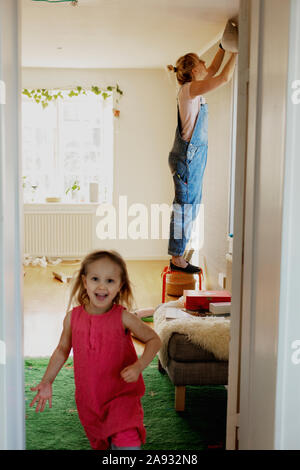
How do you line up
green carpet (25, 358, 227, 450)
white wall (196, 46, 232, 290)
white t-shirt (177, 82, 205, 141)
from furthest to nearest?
white wall (196, 46, 232, 290) < white t-shirt (177, 82, 205, 141) < green carpet (25, 358, 227, 450)

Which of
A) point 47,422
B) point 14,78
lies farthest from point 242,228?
point 47,422

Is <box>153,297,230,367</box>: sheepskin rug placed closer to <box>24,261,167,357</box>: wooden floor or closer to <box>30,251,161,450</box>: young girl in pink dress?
<box>24,261,167,357</box>: wooden floor

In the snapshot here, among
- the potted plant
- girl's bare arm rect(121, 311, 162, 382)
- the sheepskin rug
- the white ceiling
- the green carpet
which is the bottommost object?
the green carpet

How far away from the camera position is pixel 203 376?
258 cm

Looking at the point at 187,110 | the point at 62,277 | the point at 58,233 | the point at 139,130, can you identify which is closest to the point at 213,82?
the point at 187,110

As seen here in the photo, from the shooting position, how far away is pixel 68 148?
7.35m

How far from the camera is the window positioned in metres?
7.29

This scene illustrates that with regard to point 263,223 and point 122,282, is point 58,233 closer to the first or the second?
point 122,282

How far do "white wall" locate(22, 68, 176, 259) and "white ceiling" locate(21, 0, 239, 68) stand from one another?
0.39 m

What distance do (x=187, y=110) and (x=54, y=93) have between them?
4.05 m

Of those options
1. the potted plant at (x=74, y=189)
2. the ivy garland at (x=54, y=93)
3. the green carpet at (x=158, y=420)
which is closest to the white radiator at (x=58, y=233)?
the potted plant at (x=74, y=189)

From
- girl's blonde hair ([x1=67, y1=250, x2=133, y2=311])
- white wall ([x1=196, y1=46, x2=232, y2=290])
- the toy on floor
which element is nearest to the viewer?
girl's blonde hair ([x1=67, y1=250, x2=133, y2=311])

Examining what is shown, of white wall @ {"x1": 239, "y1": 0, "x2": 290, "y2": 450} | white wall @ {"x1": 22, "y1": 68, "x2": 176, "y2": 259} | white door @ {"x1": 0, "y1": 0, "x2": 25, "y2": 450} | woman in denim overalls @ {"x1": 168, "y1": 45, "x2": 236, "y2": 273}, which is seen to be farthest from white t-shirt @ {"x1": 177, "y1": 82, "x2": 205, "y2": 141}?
white wall @ {"x1": 22, "y1": 68, "x2": 176, "y2": 259}

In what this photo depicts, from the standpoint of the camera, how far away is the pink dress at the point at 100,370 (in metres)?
1.85
